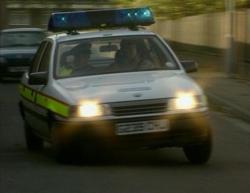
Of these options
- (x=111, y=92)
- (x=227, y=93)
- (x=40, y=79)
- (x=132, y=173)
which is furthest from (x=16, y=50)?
(x=132, y=173)

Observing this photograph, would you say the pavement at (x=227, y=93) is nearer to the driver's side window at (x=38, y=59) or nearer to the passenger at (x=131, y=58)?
the driver's side window at (x=38, y=59)

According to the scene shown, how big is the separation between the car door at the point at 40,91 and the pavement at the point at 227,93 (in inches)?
188

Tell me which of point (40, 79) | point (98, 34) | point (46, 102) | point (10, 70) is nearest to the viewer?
point (46, 102)

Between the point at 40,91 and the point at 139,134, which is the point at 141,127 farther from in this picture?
the point at 40,91

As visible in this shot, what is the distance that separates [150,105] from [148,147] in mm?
468

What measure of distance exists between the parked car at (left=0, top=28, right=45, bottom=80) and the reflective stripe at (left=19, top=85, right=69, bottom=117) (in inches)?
498

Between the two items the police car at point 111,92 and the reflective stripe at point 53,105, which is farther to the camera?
the reflective stripe at point 53,105

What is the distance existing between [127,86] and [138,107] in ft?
1.29

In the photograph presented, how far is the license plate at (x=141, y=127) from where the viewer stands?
29.8 feet

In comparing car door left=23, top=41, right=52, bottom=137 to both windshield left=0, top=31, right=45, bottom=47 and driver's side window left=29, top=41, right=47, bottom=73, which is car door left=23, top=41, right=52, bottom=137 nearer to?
driver's side window left=29, top=41, right=47, bottom=73

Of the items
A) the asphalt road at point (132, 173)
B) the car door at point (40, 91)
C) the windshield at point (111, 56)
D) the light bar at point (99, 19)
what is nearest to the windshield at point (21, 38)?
the asphalt road at point (132, 173)

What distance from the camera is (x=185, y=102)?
364 inches

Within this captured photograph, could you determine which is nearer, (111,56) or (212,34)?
(111,56)

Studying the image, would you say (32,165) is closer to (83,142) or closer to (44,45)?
(83,142)
